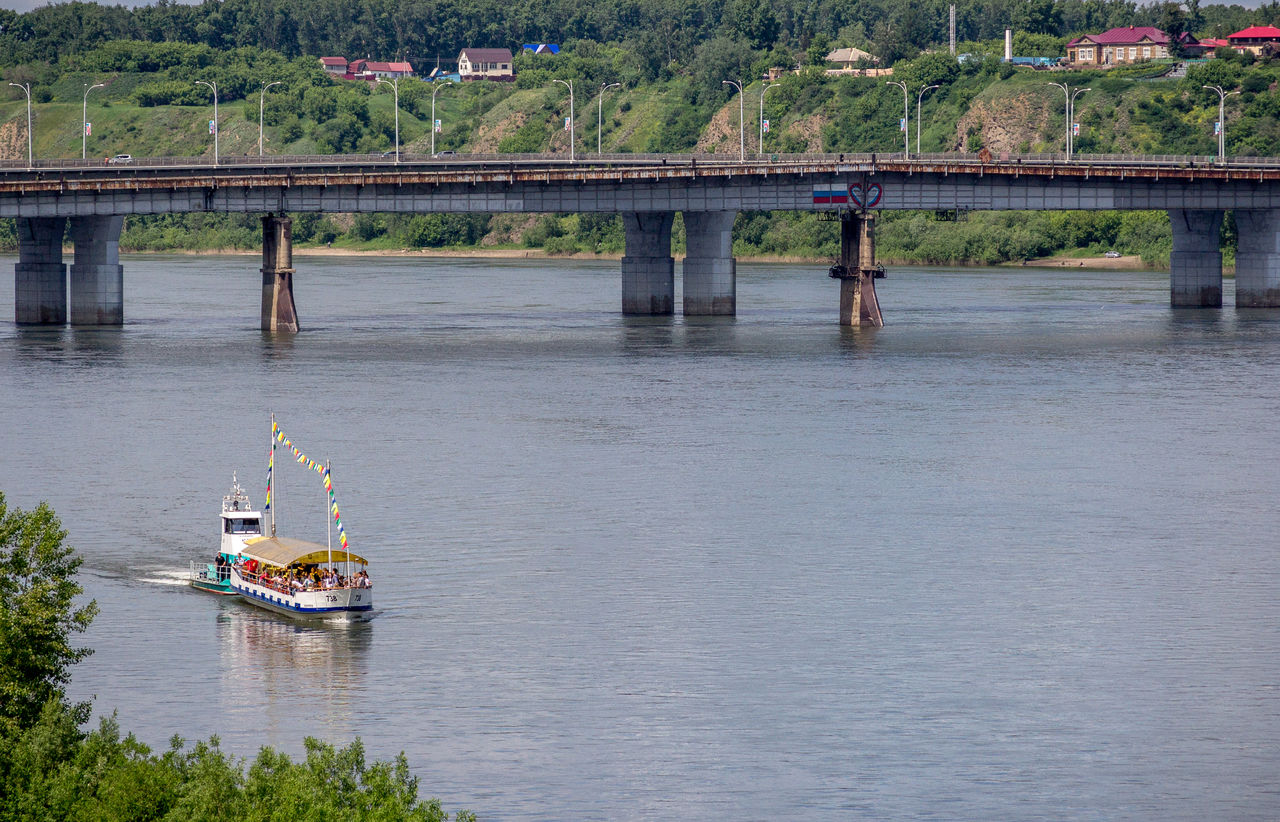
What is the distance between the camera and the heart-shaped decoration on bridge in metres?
138

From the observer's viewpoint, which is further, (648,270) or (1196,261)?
(1196,261)

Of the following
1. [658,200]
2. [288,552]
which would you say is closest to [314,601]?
[288,552]

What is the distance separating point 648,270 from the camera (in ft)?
508

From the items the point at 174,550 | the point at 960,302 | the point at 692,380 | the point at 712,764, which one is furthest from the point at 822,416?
the point at 960,302

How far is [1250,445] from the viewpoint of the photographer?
7956 centimetres

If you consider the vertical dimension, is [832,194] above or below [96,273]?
above

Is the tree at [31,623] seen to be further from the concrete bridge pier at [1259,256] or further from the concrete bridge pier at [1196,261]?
the concrete bridge pier at [1196,261]

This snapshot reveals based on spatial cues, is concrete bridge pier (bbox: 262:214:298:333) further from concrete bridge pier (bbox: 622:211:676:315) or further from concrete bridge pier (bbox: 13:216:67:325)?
concrete bridge pier (bbox: 622:211:676:315)

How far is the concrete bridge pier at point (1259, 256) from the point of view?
157 m

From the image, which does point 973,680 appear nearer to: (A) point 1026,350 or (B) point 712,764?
(B) point 712,764

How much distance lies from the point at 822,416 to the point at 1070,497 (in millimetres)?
22461

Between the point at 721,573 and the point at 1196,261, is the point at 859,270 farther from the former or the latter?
the point at 721,573

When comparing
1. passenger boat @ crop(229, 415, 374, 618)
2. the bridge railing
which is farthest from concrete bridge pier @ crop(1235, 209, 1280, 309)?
passenger boat @ crop(229, 415, 374, 618)

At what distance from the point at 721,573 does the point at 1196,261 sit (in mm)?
113686
